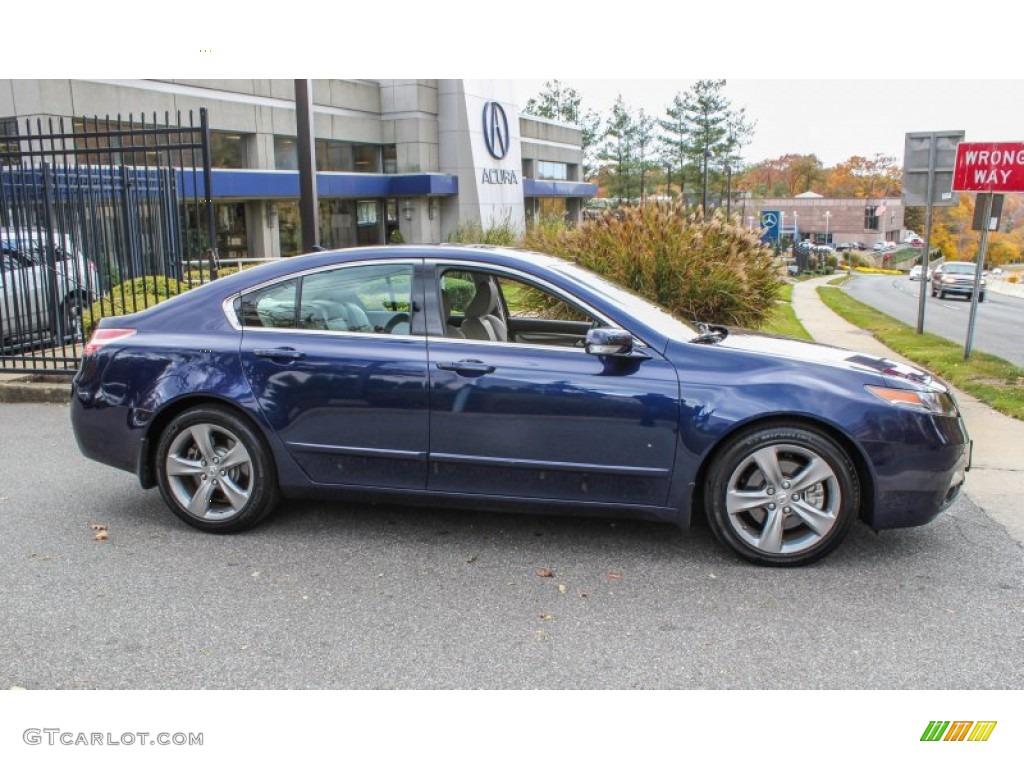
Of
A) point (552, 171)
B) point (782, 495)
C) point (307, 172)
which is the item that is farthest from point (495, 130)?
point (782, 495)

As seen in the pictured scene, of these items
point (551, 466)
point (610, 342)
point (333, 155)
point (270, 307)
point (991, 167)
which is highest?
point (333, 155)

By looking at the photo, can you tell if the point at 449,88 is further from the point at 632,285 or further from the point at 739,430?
the point at 739,430

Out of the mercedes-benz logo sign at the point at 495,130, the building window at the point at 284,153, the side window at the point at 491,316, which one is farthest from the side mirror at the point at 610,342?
the mercedes-benz logo sign at the point at 495,130

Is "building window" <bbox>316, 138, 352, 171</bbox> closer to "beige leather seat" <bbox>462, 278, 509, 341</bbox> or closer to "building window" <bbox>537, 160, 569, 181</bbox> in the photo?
"building window" <bbox>537, 160, 569, 181</bbox>

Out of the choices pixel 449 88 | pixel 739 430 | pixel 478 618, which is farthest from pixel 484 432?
pixel 449 88

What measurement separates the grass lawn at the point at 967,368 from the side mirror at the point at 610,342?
572cm

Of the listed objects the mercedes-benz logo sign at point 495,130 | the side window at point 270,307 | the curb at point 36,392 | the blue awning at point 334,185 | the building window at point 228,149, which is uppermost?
the mercedes-benz logo sign at point 495,130

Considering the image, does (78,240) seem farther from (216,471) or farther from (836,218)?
(836,218)

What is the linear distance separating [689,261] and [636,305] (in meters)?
5.79

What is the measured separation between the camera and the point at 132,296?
911cm

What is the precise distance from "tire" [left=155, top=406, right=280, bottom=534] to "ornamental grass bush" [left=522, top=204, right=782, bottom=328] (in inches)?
238

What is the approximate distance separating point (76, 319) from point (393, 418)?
6.35 meters

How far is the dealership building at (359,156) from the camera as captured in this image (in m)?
31.0

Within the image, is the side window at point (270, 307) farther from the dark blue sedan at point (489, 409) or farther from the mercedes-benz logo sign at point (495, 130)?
the mercedes-benz logo sign at point (495, 130)
